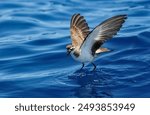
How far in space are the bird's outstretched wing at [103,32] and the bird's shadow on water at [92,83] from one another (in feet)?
2.12

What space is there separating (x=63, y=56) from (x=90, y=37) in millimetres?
2500

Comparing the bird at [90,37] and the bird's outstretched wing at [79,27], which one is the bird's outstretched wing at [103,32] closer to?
the bird at [90,37]

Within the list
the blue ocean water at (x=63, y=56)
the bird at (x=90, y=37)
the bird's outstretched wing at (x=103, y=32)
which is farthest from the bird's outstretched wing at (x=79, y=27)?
the bird's outstretched wing at (x=103, y=32)

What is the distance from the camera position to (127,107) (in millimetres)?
7863

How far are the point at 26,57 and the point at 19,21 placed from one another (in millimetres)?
3664

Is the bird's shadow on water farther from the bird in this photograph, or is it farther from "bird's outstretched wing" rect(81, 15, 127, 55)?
"bird's outstretched wing" rect(81, 15, 127, 55)

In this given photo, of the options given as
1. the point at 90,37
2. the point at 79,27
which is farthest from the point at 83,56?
the point at 79,27

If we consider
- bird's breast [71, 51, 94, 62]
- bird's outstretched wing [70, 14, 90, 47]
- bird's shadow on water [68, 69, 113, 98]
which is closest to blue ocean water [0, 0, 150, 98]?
bird's shadow on water [68, 69, 113, 98]

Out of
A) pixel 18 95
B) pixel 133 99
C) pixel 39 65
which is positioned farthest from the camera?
pixel 39 65

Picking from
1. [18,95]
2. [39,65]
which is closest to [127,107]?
[18,95]

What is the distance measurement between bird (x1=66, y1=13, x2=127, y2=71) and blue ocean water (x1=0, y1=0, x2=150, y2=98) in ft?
1.57

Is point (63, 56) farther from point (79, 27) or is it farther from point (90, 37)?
point (90, 37)

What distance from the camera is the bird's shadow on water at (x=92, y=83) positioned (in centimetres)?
884

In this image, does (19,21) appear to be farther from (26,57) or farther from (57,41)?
(26,57)
